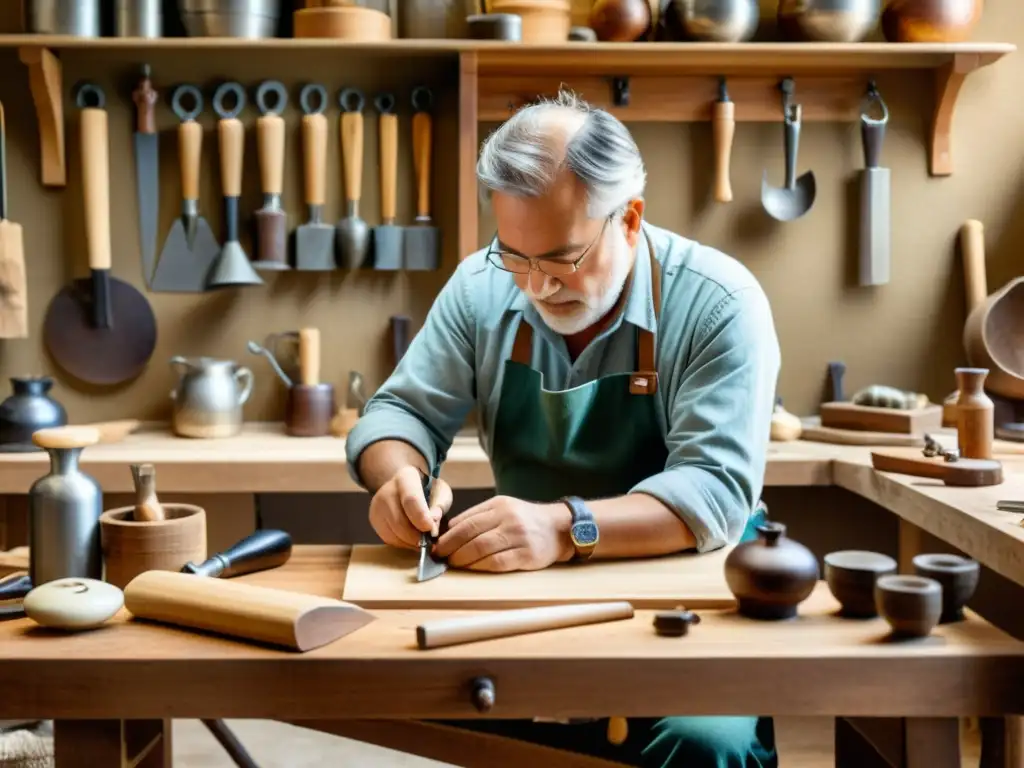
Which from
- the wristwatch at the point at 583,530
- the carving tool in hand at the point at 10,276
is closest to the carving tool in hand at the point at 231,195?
the carving tool in hand at the point at 10,276

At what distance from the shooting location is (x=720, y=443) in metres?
1.97

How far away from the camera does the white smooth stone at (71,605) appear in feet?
4.95

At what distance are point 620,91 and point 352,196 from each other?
34.7 inches

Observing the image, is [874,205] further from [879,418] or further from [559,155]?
[559,155]

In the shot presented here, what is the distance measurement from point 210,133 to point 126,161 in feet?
0.90

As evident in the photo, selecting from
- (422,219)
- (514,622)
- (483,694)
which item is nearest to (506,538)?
(514,622)

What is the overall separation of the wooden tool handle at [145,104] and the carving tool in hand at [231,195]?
184 mm

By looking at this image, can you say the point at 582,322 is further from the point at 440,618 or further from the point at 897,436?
the point at 897,436

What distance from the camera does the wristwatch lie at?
1.83 metres

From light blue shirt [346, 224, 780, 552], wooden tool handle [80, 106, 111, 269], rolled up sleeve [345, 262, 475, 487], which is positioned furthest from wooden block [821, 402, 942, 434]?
wooden tool handle [80, 106, 111, 269]

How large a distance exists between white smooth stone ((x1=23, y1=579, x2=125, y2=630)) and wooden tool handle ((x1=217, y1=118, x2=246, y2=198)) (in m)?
2.19

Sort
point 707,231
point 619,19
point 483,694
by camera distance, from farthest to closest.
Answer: point 707,231 < point 619,19 < point 483,694

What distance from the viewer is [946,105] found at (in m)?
3.59

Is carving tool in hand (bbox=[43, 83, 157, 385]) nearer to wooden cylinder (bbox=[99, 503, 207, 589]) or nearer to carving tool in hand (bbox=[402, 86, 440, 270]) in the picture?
carving tool in hand (bbox=[402, 86, 440, 270])
